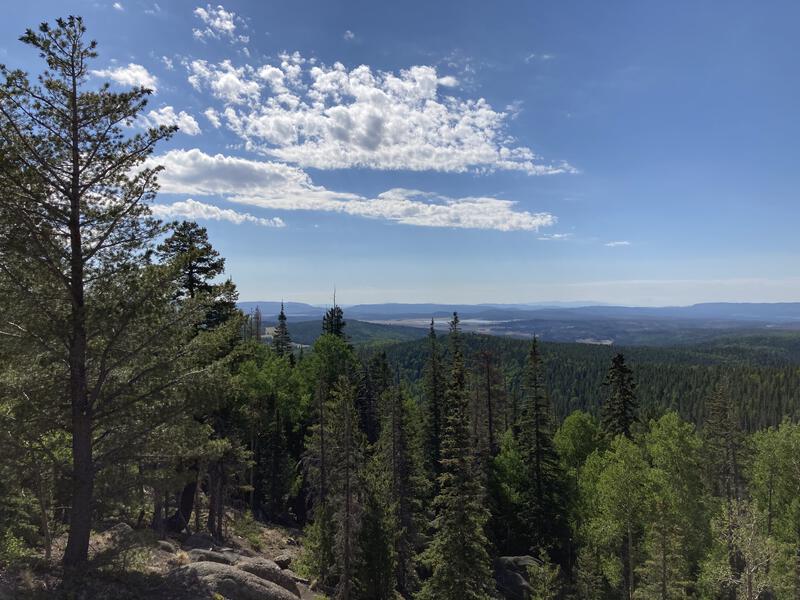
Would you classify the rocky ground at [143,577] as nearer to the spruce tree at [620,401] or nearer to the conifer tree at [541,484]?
the conifer tree at [541,484]

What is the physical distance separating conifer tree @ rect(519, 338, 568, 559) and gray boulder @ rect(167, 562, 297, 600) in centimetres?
2772

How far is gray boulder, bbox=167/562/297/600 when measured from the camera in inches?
477

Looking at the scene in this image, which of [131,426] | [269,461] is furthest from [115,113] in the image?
[269,461]

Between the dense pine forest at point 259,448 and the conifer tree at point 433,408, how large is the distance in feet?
0.75

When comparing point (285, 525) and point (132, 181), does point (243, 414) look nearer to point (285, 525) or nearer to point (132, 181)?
point (132, 181)

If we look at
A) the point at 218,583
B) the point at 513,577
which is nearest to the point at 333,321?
the point at 513,577

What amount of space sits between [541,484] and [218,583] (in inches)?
1194

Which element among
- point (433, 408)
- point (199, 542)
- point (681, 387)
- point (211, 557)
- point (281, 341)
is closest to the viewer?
point (211, 557)

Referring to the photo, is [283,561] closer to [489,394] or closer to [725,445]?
[489,394]

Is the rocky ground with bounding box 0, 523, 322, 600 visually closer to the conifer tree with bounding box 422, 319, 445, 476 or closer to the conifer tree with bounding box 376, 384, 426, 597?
the conifer tree with bounding box 376, 384, 426, 597

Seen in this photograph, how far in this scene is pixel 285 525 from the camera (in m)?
38.3

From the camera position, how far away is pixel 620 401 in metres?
41.1

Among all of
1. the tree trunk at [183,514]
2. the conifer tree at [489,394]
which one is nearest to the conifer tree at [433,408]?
the conifer tree at [489,394]

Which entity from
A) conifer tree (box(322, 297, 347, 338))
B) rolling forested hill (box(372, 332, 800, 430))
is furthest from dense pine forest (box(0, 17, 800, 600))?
rolling forested hill (box(372, 332, 800, 430))
